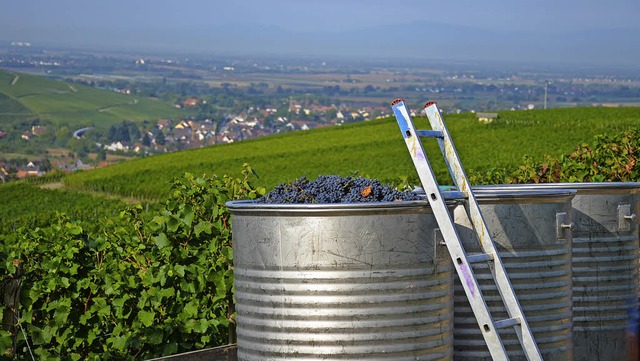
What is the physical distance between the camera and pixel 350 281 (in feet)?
14.1

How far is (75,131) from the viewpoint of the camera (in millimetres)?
173000

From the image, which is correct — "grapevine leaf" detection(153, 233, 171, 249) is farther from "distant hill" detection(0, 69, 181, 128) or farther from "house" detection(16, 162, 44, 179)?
"distant hill" detection(0, 69, 181, 128)

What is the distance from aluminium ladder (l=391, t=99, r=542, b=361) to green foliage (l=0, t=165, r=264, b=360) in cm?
201

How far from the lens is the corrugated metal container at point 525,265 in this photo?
4.95 metres

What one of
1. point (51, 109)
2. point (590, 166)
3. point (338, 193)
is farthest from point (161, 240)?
point (51, 109)

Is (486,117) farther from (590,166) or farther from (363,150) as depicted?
(590,166)

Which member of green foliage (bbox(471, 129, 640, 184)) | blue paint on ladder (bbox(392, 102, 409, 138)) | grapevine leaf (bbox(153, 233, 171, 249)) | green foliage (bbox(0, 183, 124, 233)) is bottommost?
green foliage (bbox(0, 183, 124, 233))

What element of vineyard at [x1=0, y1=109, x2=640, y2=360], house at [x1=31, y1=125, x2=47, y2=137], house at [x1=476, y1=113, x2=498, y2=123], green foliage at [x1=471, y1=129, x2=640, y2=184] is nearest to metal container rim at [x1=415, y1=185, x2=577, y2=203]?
vineyard at [x1=0, y1=109, x2=640, y2=360]

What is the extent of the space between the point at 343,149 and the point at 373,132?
5.44m

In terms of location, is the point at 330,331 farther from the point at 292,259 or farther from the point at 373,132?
the point at 373,132

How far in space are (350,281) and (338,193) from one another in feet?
1.59

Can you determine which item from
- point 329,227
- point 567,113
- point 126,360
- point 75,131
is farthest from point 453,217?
point 75,131

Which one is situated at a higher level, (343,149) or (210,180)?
(210,180)

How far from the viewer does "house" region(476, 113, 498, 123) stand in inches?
2026
